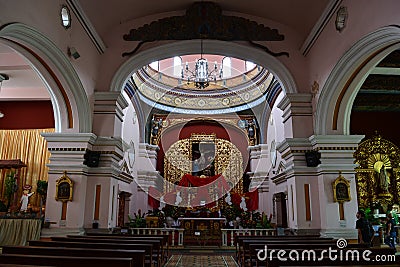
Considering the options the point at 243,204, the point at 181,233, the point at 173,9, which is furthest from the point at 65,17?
the point at 243,204

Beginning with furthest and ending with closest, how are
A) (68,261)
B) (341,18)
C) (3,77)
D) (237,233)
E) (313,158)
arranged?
1. (3,77)
2. (237,233)
3. (313,158)
4. (341,18)
5. (68,261)

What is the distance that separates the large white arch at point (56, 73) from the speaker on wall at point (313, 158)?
16.1 ft

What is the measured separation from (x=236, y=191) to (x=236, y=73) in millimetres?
4712

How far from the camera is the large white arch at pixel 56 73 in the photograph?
587 cm

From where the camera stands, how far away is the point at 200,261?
7355mm

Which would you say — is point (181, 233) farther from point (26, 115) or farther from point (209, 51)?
point (26, 115)

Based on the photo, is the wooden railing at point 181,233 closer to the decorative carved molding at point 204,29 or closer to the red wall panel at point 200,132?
the decorative carved molding at point 204,29

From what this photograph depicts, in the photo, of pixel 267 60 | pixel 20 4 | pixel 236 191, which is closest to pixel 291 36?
pixel 267 60

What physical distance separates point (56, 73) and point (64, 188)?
238cm

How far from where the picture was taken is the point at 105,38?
9.02m

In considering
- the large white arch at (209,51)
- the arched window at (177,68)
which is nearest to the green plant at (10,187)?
the large white arch at (209,51)

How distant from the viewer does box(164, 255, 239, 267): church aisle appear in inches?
270

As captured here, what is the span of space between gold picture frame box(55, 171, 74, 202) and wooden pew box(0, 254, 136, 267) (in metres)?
3.84

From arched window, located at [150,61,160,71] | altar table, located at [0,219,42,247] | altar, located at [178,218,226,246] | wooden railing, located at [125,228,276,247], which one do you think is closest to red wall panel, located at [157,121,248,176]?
arched window, located at [150,61,160,71]
